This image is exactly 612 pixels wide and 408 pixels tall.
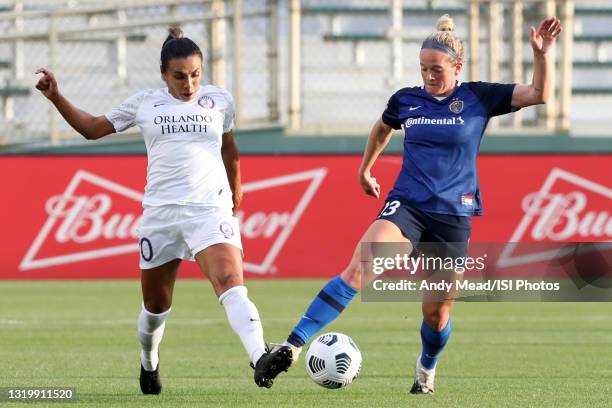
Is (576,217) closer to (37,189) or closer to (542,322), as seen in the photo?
(542,322)

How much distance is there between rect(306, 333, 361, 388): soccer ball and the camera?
22.7ft

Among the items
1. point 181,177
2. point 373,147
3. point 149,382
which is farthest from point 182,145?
point 149,382

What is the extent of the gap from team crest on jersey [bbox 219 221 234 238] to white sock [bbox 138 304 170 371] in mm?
681

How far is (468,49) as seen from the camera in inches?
730

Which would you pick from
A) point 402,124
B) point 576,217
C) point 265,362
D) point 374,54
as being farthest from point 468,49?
point 265,362

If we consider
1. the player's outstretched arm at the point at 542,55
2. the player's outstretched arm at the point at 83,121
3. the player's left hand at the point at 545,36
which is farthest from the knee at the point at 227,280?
the player's left hand at the point at 545,36

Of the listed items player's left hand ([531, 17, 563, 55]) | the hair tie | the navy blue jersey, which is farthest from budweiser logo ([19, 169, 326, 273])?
player's left hand ([531, 17, 563, 55])

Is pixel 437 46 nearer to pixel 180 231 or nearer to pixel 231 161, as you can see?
pixel 231 161

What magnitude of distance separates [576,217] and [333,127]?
3564mm

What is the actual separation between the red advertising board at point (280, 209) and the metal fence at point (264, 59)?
1205 mm

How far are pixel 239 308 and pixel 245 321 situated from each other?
0.26 ft

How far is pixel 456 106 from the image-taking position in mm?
7250

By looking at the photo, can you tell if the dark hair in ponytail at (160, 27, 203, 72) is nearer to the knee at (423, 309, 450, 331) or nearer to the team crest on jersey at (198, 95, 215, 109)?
the team crest on jersey at (198, 95, 215, 109)

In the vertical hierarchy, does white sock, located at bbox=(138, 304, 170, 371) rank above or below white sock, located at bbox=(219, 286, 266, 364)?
below
